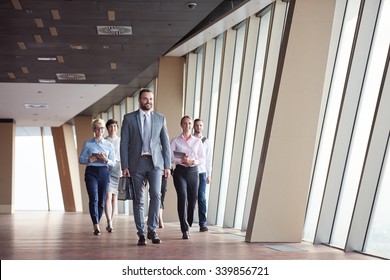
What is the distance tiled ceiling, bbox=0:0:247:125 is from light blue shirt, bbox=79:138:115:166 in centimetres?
282

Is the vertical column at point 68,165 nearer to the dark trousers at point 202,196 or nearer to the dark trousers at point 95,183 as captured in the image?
the dark trousers at point 202,196

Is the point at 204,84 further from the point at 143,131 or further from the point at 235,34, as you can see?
the point at 143,131

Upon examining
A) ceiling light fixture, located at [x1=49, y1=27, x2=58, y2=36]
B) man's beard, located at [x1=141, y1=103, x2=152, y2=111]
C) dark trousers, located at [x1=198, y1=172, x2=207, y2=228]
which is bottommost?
dark trousers, located at [x1=198, y1=172, x2=207, y2=228]

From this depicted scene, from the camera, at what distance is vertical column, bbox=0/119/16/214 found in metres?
25.1

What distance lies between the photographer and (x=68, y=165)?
85.4ft

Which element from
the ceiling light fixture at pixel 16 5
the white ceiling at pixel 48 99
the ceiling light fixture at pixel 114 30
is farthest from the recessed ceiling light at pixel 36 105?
the ceiling light fixture at pixel 16 5

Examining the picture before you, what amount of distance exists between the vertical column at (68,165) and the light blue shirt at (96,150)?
18.4 metres

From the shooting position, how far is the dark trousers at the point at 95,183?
7867 mm

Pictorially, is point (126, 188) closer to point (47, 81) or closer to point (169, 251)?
point (169, 251)

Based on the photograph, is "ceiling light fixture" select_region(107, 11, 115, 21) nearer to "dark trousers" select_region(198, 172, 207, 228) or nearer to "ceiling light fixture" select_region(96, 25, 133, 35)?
"ceiling light fixture" select_region(96, 25, 133, 35)

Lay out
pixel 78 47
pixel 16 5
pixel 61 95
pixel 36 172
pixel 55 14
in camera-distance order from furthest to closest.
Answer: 1. pixel 36 172
2. pixel 61 95
3. pixel 78 47
4. pixel 55 14
5. pixel 16 5

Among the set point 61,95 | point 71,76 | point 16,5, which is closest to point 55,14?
point 16,5

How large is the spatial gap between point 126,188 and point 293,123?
2.25m

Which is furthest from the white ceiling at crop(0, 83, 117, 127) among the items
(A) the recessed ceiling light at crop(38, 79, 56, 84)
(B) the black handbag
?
(B) the black handbag
